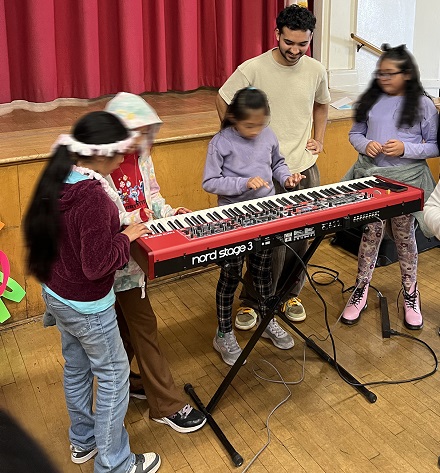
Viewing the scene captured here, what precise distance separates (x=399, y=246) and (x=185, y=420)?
1280 mm

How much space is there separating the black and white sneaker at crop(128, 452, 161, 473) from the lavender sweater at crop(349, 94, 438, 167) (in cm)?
153

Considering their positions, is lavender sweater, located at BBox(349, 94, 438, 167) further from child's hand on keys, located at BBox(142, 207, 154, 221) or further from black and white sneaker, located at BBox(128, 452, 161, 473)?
black and white sneaker, located at BBox(128, 452, 161, 473)

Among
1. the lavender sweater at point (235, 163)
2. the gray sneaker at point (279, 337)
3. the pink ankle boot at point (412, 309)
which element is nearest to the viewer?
the lavender sweater at point (235, 163)

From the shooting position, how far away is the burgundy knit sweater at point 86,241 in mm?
1576

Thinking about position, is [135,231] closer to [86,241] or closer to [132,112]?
[86,241]

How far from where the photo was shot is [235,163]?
229cm

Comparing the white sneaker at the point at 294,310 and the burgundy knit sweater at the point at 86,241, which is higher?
the burgundy knit sweater at the point at 86,241

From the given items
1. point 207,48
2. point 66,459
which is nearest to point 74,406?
point 66,459

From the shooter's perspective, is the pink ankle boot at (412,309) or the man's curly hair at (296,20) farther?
the pink ankle boot at (412,309)

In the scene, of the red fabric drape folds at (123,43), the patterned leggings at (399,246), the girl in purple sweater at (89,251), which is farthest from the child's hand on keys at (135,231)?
the red fabric drape folds at (123,43)

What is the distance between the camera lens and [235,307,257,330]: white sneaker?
281cm

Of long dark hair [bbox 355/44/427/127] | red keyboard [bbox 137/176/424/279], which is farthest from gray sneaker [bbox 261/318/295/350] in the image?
long dark hair [bbox 355/44/427/127]

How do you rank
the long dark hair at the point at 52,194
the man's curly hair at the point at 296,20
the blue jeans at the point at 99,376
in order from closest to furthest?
1. the long dark hair at the point at 52,194
2. the blue jeans at the point at 99,376
3. the man's curly hair at the point at 296,20

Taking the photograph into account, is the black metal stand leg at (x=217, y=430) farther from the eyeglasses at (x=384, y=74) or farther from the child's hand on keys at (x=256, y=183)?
the eyeglasses at (x=384, y=74)
